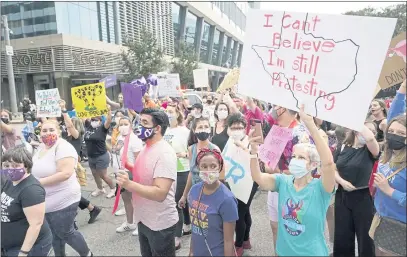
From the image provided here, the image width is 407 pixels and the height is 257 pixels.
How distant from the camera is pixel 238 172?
2.84m

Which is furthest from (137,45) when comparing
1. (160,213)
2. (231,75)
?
(160,213)

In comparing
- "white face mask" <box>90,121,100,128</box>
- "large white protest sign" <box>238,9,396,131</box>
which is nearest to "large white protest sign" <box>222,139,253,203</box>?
"large white protest sign" <box>238,9,396,131</box>

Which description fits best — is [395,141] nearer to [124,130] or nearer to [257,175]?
[257,175]

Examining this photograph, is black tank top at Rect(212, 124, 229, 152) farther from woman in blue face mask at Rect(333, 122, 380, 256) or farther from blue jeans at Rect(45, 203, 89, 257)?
blue jeans at Rect(45, 203, 89, 257)

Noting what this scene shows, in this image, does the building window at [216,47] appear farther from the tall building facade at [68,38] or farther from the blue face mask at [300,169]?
the blue face mask at [300,169]

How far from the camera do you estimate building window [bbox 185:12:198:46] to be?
3666 cm

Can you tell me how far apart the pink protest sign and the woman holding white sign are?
35 centimetres

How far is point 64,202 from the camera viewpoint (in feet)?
10.5

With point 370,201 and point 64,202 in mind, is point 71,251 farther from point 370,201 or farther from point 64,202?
point 370,201

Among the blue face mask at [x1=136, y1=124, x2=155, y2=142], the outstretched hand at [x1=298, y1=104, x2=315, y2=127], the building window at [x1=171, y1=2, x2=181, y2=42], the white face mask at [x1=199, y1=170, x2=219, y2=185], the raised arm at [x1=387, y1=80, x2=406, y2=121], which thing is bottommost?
the white face mask at [x1=199, y1=170, x2=219, y2=185]

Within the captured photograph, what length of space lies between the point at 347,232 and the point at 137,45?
19705mm

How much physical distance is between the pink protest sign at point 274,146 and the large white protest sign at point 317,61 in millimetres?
439

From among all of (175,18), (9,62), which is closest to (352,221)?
(9,62)

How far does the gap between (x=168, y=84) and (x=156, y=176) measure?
5777mm
